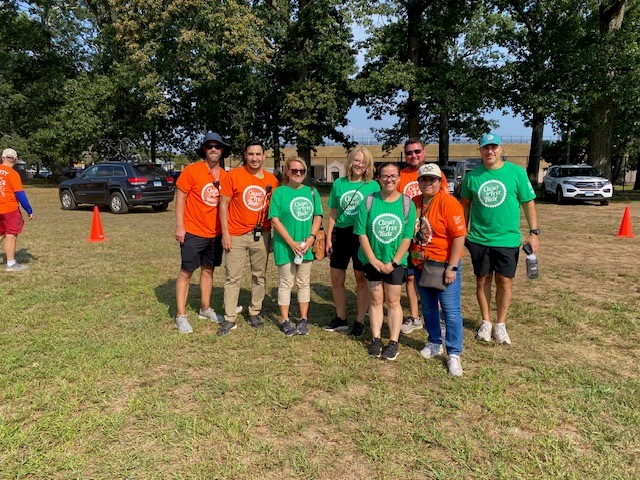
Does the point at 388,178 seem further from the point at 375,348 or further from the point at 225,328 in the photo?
the point at 225,328

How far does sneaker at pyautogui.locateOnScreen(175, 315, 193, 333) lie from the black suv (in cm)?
1162

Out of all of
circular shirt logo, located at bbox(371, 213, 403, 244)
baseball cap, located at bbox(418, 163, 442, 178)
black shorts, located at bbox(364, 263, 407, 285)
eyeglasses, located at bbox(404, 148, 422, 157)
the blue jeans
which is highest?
eyeglasses, located at bbox(404, 148, 422, 157)

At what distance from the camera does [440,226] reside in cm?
380

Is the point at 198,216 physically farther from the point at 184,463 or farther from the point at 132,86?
the point at 132,86

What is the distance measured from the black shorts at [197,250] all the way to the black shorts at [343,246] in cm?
119

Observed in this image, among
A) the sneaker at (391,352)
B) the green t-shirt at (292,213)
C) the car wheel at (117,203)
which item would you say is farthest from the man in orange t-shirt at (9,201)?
the car wheel at (117,203)

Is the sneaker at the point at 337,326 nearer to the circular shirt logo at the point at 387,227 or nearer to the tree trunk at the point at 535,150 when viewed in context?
the circular shirt logo at the point at 387,227

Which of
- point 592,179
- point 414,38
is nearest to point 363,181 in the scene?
point 592,179

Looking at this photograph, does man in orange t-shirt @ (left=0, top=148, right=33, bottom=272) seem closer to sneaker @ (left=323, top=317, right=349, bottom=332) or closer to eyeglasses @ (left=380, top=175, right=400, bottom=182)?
sneaker @ (left=323, top=317, right=349, bottom=332)

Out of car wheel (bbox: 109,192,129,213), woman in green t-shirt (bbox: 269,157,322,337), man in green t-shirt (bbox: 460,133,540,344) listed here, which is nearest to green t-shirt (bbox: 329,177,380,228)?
woman in green t-shirt (bbox: 269,157,322,337)

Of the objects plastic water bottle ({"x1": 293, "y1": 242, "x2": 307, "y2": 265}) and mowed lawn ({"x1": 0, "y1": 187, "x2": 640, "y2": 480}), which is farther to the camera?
plastic water bottle ({"x1": 293, "y1": 242, "x2": 307, "y2": 265})

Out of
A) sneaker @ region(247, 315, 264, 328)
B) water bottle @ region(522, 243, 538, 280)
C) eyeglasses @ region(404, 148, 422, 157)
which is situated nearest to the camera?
water bottle @ region(522, 243, 538, 280)

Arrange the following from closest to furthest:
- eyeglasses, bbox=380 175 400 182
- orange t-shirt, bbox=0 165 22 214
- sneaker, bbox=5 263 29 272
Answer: eyeglasses, bbox=380 175 400 182
orange t-shirt, bbox=0 165 22 214
sneaker, bbox=5 263 29 272

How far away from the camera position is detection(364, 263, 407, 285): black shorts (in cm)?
392
